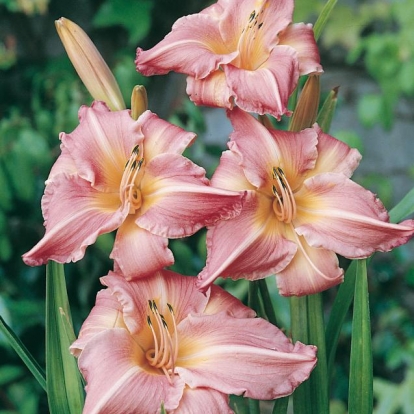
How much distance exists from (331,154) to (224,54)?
0.36 ft

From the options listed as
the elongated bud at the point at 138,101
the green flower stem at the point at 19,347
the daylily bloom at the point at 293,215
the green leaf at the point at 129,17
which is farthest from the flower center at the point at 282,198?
the green leaf at the point at 129,17

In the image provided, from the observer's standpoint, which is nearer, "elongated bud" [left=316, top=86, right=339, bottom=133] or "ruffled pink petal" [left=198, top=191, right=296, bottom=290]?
"ruffled pink petal" [left=198, top=191, right=296, bottom=290]

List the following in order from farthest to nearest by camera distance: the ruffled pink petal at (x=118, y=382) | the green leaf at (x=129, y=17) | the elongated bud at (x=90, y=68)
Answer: the green leaf at (x=129, y=17) → the elongated bud at (x=90, y=68) → the ruffled pink petal at (x=118, y=382)

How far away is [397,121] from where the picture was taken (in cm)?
189

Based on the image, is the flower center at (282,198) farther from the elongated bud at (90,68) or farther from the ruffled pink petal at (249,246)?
the elongated bud at (90,68)

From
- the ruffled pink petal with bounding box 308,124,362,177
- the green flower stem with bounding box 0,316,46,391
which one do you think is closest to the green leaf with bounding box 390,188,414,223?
the ruffled pink petal with bounding box 308,124,362,177

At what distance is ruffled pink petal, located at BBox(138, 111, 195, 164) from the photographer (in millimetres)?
469

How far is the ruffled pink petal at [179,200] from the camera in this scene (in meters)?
0.43

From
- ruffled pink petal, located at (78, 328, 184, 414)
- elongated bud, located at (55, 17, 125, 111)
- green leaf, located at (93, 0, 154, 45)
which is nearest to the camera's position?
ruffled pink petal, located at (78, 328, 184, 414)

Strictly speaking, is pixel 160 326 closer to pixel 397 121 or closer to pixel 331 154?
pixel 331 154

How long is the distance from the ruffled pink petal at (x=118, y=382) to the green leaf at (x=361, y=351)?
0.44 ft

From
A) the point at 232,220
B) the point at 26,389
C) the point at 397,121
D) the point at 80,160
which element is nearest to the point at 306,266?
the point at 232,220

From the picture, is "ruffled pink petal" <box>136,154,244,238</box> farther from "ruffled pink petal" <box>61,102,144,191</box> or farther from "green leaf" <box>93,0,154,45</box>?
"green leaf" <box>93,0,154,45</box>

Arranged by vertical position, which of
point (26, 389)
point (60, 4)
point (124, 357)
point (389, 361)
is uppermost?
point (124, 357)
